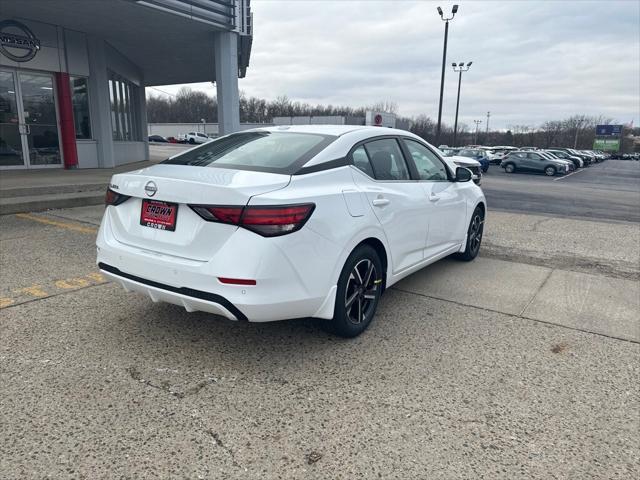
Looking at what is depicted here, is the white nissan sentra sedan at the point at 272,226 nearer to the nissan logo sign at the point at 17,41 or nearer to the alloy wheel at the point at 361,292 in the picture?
the alloy wheel at the point at 361,292

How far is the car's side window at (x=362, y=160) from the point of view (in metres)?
3.65

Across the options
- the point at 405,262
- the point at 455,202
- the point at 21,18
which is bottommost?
the point at 405,262

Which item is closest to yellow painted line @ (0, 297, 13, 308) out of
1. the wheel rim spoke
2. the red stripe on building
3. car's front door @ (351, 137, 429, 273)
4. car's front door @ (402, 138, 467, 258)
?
the wheel rim spoke

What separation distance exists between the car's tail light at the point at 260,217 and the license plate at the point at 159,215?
25 centimetres

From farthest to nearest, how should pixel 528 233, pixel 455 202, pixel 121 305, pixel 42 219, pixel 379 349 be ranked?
pixel 528 233 → pixel 42 219 → pixel 455 202 → pixel 121 305 → pixel 379 349

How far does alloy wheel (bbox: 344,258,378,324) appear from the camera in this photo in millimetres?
3445

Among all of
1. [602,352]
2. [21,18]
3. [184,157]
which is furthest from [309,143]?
[21,18]

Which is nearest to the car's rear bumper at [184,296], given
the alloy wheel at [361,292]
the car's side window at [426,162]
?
the alloy wheel at [361,292]

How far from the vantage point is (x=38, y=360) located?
3102 mm

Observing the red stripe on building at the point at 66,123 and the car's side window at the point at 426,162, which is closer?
the car's side window at the point at 426,162

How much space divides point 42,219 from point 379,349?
6.48 m

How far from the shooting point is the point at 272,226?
2.78 metres

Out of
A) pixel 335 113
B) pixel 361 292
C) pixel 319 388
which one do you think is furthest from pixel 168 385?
pixel 335 113

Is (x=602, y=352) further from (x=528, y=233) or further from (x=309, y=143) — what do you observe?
(x=528, y=233)
